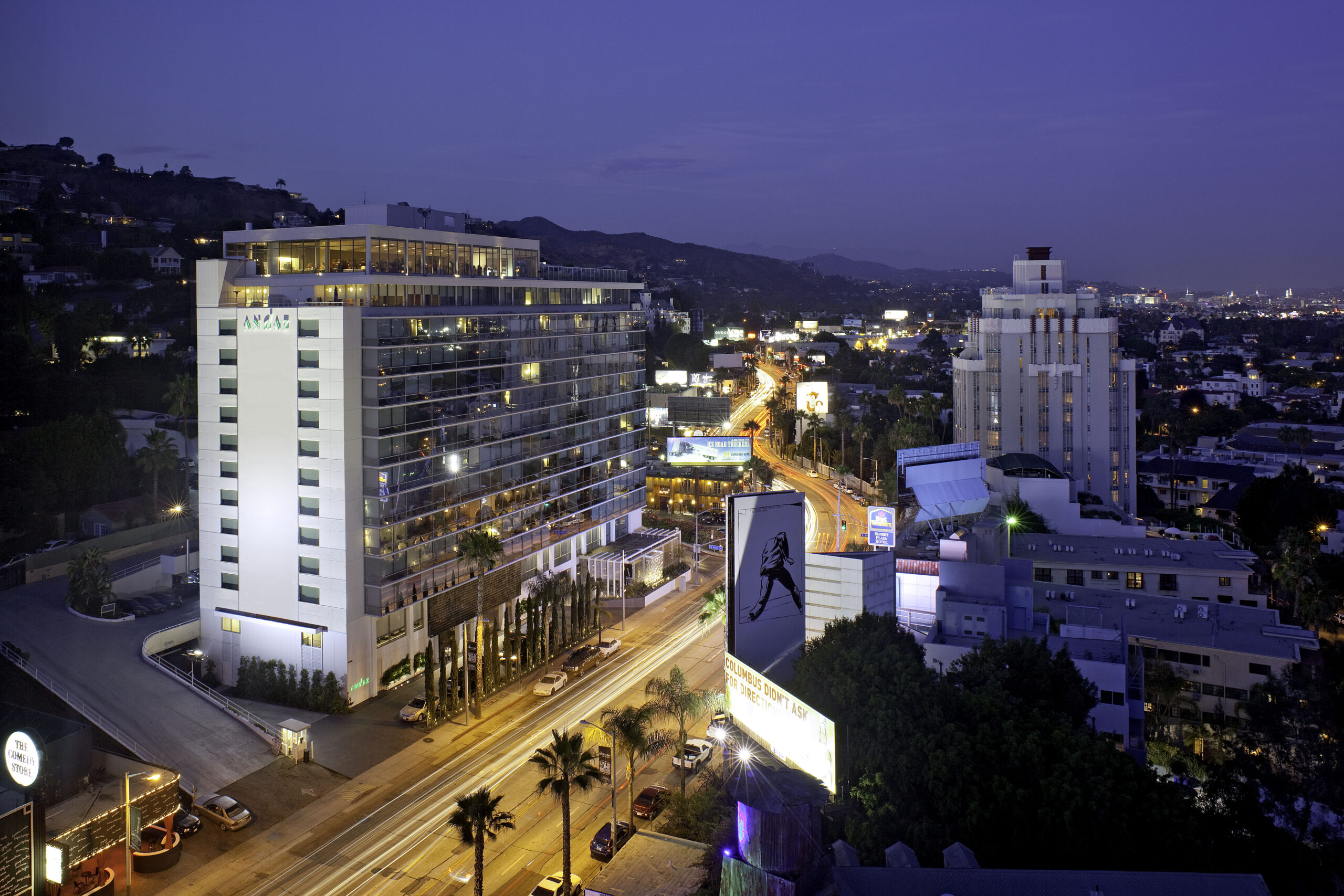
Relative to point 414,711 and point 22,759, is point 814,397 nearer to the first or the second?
point 414,711

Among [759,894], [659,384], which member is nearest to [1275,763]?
[759,894]

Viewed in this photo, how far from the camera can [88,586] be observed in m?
49.2

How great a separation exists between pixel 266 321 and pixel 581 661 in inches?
914

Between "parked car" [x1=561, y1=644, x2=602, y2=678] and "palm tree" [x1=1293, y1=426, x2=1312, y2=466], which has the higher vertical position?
"palm tree" [x1=1293, y1=426, x2=1312, y2=466]

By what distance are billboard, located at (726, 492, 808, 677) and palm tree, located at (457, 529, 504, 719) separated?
13.9 m

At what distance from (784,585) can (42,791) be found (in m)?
27.0

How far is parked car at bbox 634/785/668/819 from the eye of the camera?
1373 inches

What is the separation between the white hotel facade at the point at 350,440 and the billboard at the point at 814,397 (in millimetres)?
78121

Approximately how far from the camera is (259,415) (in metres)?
45.5

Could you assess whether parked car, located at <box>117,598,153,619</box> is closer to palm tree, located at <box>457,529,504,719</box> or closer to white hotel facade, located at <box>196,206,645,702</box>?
white hotel facade, located at <box>196,206,645,702</box>

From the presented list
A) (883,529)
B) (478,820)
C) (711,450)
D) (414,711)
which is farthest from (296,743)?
(711,450)

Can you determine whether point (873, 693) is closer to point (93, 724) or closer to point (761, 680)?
point (761, 680)

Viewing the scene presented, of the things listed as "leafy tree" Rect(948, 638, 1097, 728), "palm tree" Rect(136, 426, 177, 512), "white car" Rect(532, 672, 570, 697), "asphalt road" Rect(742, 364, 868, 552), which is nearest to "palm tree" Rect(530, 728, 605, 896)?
"leafy tree" Rect(948, 638, 1097, 728)

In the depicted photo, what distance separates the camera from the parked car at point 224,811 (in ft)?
110
